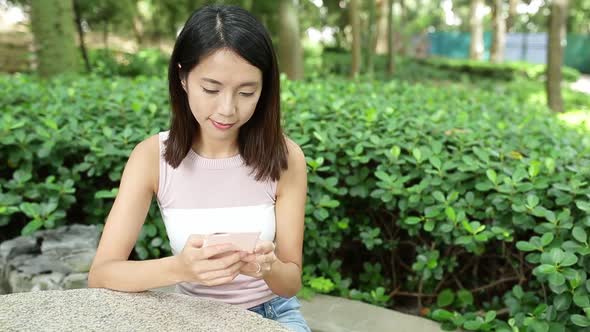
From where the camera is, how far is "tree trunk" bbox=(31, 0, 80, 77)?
21.6ft

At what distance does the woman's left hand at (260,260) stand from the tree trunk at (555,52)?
786 cm

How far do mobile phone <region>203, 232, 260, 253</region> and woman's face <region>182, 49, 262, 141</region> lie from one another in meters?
0.39

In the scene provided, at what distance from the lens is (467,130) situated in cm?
316

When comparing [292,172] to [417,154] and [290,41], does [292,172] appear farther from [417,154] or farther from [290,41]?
[290,41]

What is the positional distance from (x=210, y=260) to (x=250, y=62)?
555 millimetres

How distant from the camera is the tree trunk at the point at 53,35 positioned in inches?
259

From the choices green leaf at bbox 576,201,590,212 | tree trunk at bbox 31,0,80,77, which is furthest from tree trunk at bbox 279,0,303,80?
green leaf at bbox 576,201,590,212

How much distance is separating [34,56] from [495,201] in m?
6.18

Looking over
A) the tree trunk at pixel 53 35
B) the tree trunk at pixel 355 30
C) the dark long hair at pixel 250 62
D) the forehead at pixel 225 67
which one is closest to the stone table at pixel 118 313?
the dark long hair at pixel 250 62

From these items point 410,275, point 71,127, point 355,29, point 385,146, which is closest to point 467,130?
point 385,146

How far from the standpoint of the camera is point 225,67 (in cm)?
157

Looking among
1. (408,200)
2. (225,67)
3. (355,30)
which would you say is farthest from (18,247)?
(355,30)

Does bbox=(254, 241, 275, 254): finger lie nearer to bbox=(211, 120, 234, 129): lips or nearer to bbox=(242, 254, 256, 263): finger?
bbox=(242, 254, 256, 263): finger

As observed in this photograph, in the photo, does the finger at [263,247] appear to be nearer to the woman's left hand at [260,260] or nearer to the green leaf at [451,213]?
the woman's left hand at [260,260]
